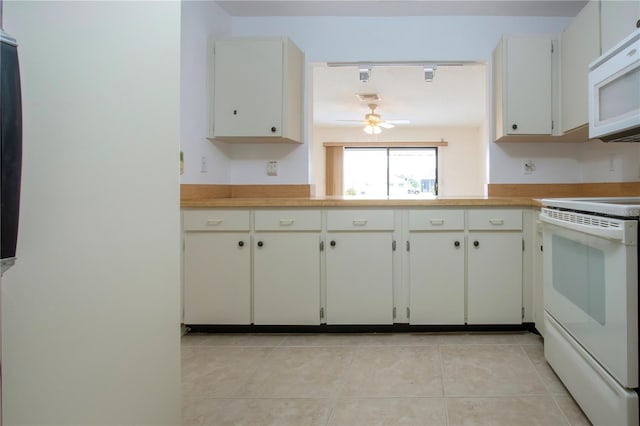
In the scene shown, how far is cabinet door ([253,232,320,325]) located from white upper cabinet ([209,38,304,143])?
807 millimetres

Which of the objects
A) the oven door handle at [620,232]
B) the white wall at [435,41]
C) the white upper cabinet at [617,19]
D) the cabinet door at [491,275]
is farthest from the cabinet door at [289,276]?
the white upper cabinet at [617,19]

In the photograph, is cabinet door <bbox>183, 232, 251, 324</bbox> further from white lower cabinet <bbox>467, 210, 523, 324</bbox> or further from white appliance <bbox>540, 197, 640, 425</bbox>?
white appliance <bbox>540, 197, 640, 425</bbox>

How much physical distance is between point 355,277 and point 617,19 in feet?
6.27

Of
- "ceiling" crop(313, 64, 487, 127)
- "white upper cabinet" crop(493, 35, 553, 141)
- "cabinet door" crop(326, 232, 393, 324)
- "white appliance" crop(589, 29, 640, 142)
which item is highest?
"ceiling" crop(313, 64, 487, 127)

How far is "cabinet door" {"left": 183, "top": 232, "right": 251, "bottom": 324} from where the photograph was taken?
2.39 metres

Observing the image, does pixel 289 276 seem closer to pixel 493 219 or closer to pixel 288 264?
pixel 288 264

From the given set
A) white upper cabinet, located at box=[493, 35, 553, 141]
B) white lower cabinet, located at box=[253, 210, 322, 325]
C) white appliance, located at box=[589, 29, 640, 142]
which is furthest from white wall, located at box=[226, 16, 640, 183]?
white lower cabinet, located at box=[253, 210, 322, 325]

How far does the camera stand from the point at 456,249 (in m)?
2.35

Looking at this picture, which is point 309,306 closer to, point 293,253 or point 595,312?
point 293,253

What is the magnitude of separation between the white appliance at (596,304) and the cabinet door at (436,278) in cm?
57

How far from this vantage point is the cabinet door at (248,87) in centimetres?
268

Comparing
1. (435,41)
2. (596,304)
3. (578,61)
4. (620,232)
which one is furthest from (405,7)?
(596,304)

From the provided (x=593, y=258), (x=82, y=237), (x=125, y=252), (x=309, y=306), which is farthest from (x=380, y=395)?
(x=82, y=237)

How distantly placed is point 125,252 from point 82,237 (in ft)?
0.35
